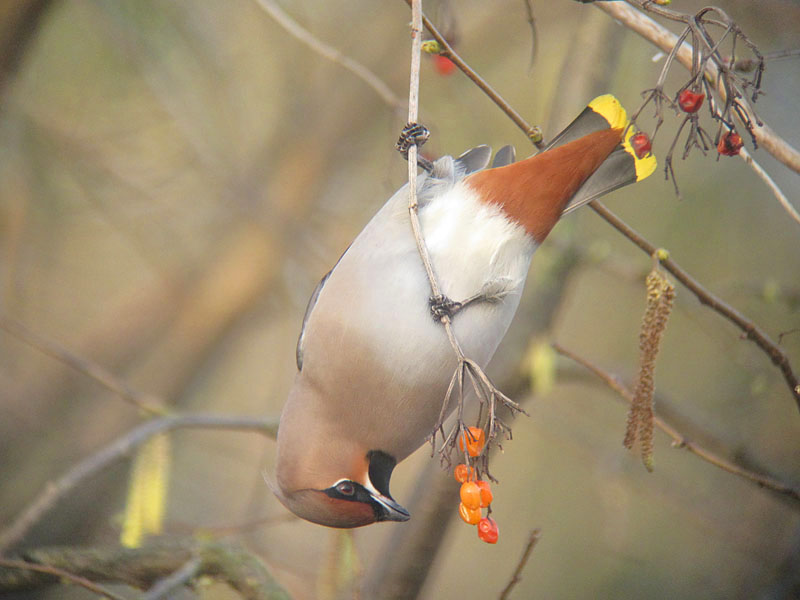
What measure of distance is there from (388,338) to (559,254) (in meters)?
1.52

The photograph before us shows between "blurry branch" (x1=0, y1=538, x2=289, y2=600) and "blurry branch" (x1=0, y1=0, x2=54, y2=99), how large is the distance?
204cm

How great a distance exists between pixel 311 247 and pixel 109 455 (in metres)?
2.07

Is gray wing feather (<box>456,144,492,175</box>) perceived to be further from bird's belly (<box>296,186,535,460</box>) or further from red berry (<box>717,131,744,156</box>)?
red berry (<box>717,131,744,156</box>)

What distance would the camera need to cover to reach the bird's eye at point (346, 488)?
6.91ft

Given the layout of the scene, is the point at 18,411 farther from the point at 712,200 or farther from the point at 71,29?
the point at 712,200

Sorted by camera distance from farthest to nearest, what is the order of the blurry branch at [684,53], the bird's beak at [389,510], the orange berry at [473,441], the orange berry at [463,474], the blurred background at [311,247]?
the blurred background at [311,247] < the bird's beak at [389,510] < the blurry branch at [684,53] < the orange berry at [463,474] < the orange berry at [473,441]

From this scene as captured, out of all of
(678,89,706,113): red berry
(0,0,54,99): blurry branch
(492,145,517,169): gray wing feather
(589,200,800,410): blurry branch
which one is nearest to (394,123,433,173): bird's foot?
(492,145,517,169): gray wing feather

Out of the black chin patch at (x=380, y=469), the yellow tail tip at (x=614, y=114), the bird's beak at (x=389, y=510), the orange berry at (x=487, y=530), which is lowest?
the orange berry at (x=487, y=530)

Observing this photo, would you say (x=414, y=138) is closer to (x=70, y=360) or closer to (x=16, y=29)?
(x=70, y=360)

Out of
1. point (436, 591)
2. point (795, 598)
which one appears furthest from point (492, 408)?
point (436, 591)

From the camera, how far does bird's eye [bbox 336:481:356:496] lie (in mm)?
2107

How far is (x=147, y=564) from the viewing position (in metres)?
2.34

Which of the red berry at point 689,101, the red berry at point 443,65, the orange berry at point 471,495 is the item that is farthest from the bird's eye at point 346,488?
the red berry at point 443,65

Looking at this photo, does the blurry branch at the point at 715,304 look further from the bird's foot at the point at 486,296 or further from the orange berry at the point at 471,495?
the orange berry at the point at 471,495
